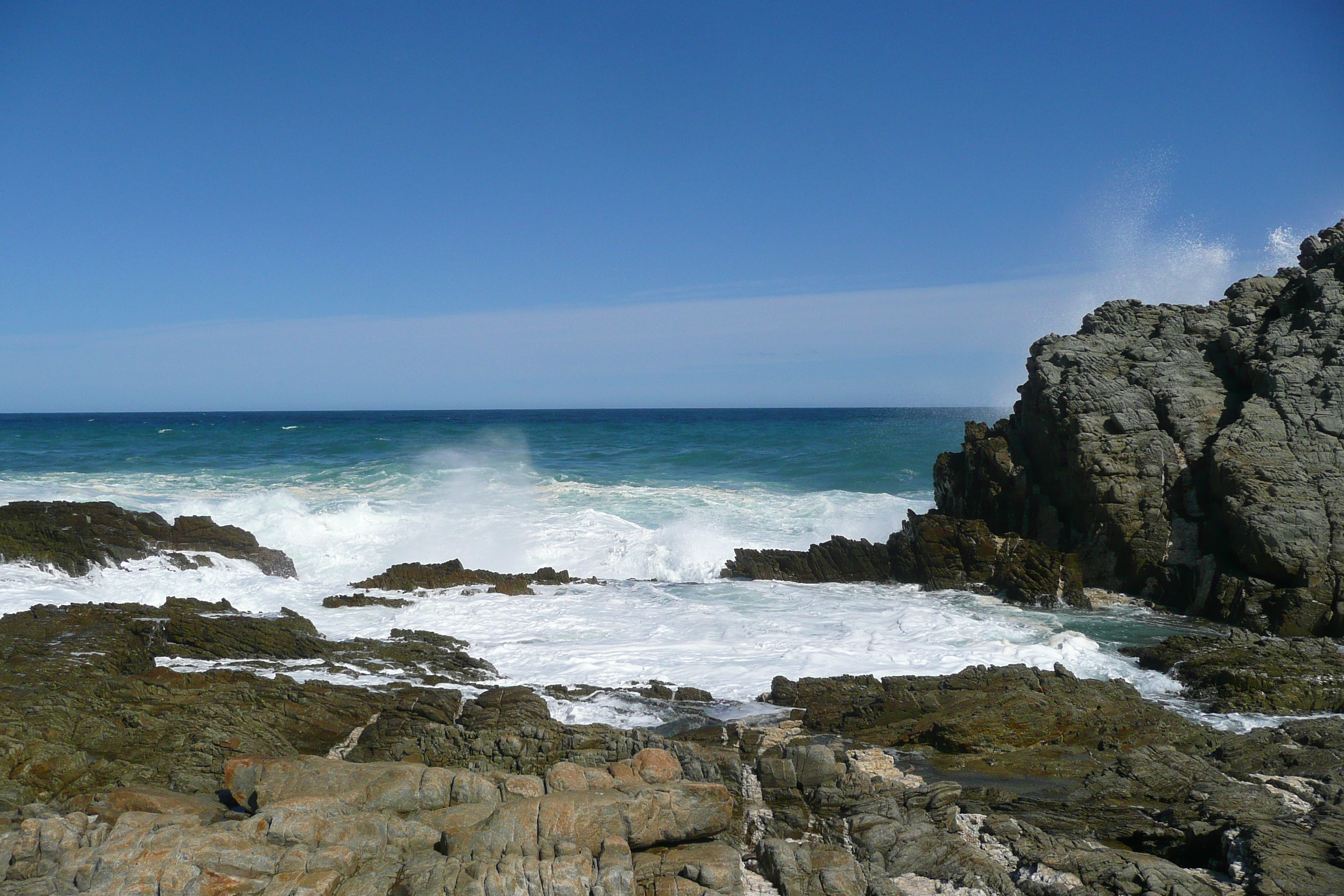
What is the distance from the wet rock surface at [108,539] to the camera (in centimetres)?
1497

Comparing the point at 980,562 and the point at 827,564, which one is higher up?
the point at 980,562

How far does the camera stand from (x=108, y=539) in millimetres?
16047

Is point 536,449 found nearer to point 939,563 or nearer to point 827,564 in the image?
point 827,564

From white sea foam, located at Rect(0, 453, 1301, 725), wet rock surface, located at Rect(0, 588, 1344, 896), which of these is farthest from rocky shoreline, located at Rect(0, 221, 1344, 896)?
white sea foam, located at Rect(0, 453, 1301, 725)

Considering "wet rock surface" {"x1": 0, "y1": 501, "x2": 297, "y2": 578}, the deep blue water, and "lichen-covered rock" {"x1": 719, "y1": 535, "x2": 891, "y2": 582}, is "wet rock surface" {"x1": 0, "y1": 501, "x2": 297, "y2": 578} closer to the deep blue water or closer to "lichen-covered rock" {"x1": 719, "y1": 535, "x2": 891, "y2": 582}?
"lichen-covered rock" {"x1": 719, "y1": 535, "x2": 891, "y2": 582}

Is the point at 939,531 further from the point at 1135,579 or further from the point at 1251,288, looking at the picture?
the point at 1251,288

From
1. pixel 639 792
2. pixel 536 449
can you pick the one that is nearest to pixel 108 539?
pixel 639 792

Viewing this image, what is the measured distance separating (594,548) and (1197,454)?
14.0m

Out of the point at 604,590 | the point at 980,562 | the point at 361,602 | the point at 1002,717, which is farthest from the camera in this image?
the point at 980,562

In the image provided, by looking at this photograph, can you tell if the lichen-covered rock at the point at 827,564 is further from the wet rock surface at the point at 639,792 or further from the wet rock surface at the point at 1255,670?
the wet rock surface at the point at 639,792

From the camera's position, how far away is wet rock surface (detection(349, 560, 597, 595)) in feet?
53.9

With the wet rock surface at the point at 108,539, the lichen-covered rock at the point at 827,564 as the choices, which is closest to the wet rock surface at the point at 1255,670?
the lichen-covered rock at the point at 827,564

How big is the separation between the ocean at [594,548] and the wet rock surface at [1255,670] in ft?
1.17

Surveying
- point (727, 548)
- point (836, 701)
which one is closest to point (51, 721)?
point (836, 701)
